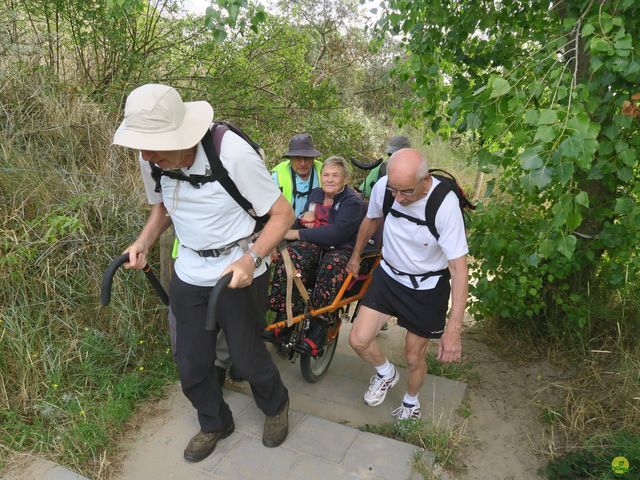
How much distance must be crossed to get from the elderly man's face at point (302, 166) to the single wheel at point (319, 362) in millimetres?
1423

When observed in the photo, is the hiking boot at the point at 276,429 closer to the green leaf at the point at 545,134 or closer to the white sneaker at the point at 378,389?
the white sneaker at the point at 378,389

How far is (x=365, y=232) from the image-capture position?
127 inches

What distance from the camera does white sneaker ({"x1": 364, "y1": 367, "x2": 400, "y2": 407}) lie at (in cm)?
332

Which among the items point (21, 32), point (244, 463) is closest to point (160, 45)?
point (21, 32)

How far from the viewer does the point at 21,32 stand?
14.9ft

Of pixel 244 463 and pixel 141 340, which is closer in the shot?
pixel 244 463

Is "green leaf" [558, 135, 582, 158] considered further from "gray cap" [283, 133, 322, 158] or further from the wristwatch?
"gray cap" [283, 133, 322, 158]

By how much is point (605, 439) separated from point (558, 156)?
6.39 feet

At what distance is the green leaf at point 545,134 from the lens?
1.81m

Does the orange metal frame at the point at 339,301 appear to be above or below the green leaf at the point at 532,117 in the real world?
below

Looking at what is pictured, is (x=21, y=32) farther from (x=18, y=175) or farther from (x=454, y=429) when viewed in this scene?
(x=454, y=429)

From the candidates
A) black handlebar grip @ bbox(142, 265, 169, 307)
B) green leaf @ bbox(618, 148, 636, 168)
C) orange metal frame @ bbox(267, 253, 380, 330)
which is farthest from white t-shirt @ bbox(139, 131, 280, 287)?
green leaf @ bbox(618, 148, 636, 168)

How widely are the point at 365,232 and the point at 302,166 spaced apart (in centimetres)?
121

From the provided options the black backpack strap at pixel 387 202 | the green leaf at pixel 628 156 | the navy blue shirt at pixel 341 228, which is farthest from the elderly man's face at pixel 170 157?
the green leaf at pixel 628 156
